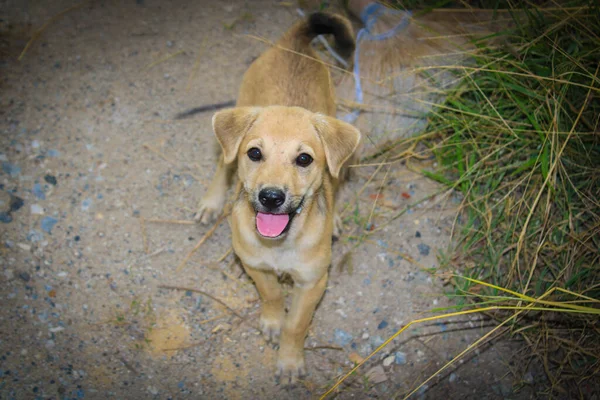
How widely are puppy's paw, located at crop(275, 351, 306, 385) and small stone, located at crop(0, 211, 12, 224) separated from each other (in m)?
2.66

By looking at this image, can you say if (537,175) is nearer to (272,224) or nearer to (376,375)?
(376,375)

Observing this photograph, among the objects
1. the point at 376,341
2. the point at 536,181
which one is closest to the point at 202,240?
the point at 376,341

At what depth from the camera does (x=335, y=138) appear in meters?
4.04

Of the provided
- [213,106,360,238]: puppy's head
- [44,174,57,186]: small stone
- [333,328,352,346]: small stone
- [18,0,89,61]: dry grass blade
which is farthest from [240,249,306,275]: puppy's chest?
[18,0,89,61]: dry grass blade

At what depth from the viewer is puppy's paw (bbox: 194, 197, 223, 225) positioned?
534 centimetres

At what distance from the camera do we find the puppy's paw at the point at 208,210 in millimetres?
5340

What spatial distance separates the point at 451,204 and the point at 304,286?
1.93m

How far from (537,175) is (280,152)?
2558mm

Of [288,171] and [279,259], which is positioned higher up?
[288,171]

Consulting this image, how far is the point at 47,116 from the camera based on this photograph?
5672 millimetres

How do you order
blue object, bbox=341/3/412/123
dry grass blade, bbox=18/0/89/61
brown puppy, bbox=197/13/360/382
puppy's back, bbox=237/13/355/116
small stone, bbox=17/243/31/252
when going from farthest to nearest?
dry grass blade, bbox=18/0/89/61, blue object, bbox=341/3/412/123, small stone, bbox=17/243/31/252, puppy's back, bbox=237/13/355/116, brown puppy, bbox=197/13/360/382

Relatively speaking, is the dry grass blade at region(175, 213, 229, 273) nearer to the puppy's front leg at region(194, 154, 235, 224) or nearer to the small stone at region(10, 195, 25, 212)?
the puppy's front leg at region(194, 154, 235, 224)

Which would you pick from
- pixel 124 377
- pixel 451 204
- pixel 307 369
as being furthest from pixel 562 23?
pixel 124 377

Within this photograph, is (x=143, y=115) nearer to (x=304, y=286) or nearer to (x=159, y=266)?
(x=159, y=266)
